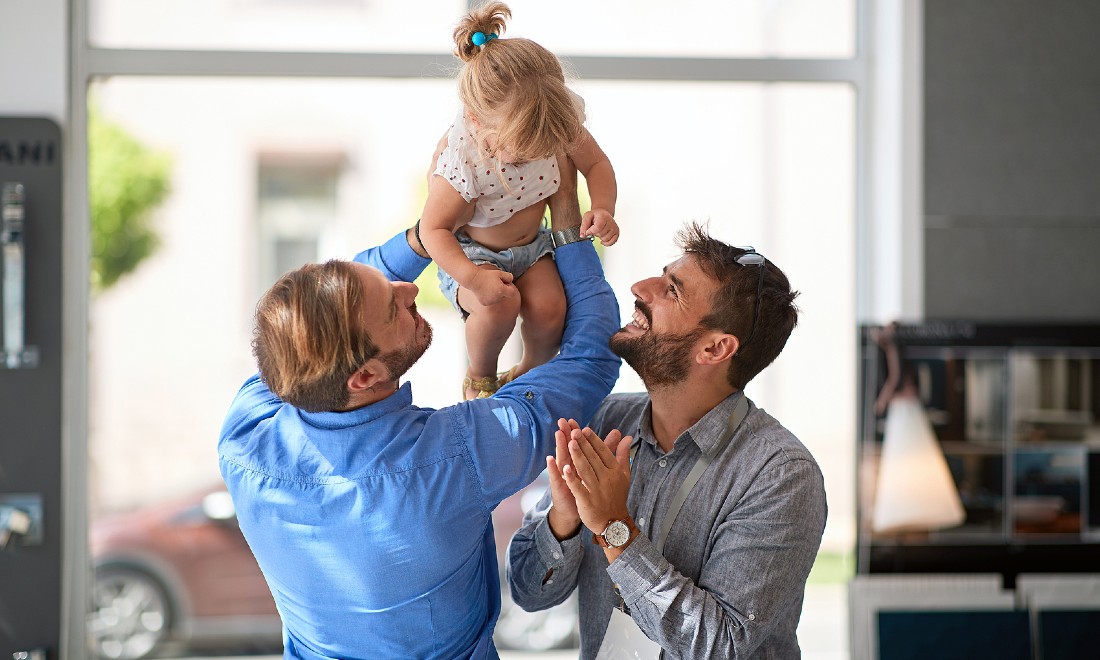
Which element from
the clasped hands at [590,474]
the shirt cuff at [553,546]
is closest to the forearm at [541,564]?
the shirt cuff at [553,546]

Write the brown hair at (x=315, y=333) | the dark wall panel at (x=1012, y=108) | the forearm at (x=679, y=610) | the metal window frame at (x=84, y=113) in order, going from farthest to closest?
the dark wall panel at (x=1012, y=108)
the metal window frame at (x=84, y=113)
the forearm at (x=679, y=610)
the brown hair at (x=315, y=333)

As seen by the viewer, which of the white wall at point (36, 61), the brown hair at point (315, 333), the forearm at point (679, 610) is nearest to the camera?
the brown hair at point (315, 333)

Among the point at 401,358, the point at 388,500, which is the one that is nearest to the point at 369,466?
the point at 388,500

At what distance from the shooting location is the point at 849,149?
156 inches

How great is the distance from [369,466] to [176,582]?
2539mm

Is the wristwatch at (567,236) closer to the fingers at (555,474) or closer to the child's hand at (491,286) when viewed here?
the child's hand at (491,286)

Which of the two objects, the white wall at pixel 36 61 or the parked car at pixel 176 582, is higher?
the white wall at pixel 36 61

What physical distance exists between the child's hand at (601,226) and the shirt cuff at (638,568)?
515mm

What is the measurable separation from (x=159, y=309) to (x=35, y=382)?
1.61 ft

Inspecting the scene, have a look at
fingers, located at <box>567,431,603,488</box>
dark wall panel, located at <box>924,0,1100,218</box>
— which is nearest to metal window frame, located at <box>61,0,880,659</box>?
dark wall panel, located at <box>924,0,1100,218</box>

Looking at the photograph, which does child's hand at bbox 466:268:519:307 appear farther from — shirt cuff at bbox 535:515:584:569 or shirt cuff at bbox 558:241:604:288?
shirt cuff at bbox 535:515:584:569

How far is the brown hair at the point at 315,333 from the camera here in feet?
4.79

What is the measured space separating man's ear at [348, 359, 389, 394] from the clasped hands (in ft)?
0.95

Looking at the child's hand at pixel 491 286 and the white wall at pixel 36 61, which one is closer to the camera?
the child's hand at pixel 491 286
